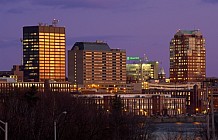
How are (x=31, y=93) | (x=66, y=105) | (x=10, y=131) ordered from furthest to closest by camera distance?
1. (x=66, y=105)
2. (x=31, y=93)
3. (x=10, y=131)

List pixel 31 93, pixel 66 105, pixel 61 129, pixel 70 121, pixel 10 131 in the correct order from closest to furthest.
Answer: pixel 10 131
pixel 61 129
pixel 70 121
pixel 31 93
pixel 66 105

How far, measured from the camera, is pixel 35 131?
226 feet

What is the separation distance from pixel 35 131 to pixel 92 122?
34.8ft

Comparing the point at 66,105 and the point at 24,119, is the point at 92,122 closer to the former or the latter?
the point at 24,119

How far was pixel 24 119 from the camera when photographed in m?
69.1

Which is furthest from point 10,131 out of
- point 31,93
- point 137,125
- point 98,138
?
point 137,125

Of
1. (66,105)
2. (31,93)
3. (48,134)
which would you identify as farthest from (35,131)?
(66,105)

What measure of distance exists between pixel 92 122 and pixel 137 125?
905 centimetres

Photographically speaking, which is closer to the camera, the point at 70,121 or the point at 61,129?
the point at 61,129

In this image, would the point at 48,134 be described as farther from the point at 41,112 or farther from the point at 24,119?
the point at 41,112

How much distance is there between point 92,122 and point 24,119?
35.8ft

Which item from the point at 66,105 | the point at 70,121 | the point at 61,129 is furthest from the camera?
the point at 66,105

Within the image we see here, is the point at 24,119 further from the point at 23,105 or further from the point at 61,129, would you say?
the point at 23,105

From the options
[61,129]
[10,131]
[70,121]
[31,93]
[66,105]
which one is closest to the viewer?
[10,131]
